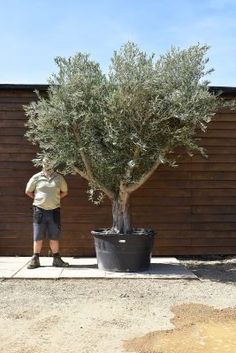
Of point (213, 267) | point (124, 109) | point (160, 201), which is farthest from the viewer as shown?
point (160, 201)

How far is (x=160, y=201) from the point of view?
9047mm

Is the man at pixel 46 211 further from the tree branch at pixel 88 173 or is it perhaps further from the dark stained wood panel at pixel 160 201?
the dark stained wood panel at pixel 160 201

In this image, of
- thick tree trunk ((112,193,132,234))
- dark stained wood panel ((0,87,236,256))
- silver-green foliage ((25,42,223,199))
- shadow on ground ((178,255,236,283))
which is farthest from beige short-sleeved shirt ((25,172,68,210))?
shadow on ground ((178,255,236,283))

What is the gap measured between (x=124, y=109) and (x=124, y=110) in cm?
2

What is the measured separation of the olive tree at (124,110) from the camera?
7.25 meters

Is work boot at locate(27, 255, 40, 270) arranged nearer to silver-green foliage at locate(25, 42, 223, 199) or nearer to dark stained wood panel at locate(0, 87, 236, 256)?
dark stained wood panel at locate(0, 87, 236, 256)

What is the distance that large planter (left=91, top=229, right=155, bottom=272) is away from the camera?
742 cm

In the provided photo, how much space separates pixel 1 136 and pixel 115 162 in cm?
250

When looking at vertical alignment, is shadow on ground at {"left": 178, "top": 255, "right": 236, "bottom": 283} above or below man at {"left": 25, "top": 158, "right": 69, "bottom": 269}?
below

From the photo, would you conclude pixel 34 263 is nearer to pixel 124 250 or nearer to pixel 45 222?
pixel 45 222

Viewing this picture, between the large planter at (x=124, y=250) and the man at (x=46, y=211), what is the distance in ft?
2.30

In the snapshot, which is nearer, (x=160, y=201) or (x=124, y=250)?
(x=124, y=250)

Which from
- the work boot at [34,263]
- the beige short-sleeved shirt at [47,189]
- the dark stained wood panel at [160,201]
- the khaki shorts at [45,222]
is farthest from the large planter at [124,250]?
the dark stained wood panel at [160,201]

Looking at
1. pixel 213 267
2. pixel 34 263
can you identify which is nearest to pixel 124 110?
pixel 34 263
